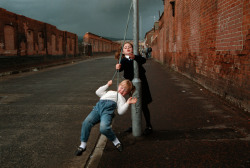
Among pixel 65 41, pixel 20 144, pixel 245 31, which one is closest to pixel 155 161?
pixel 20 144

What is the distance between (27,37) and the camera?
21.5m

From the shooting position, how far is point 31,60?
21797 millimetres

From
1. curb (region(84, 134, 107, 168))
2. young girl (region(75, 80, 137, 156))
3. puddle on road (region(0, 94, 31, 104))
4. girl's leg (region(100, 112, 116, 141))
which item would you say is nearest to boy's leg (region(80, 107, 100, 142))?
young girl (region(75, 80, 137, 156))

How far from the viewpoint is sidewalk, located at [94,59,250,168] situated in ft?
9.14

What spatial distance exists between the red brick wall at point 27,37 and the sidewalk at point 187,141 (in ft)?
53.2

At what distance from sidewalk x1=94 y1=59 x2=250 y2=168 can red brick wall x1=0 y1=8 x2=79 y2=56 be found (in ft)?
53.2

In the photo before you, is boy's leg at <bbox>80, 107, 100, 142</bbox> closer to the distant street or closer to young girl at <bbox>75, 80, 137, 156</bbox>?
young girl at <bbox>75, 80, 137, 156</bbox>

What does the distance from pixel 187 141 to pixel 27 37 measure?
21434 millimetres

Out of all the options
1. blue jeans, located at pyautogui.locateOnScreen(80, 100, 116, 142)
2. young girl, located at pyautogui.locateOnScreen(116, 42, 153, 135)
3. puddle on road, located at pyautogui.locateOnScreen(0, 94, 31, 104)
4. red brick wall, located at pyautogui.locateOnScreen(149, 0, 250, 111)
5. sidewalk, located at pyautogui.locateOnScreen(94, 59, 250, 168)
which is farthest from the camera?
puddle on road, located at pyautogui.locateOnScreen(0, 94, 31, 104)

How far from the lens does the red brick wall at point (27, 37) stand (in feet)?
57.7

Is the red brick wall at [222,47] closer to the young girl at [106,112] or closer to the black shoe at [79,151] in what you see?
the young girl at [106,112]

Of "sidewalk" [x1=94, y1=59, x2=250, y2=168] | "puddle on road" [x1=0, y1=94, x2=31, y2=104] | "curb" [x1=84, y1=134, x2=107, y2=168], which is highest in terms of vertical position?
"puddle on road" [x1=0, y1=94, x2=31, y2=104]

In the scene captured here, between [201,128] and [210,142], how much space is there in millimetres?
663

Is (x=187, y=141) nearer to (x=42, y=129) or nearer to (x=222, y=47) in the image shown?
(x=42, y=129)
